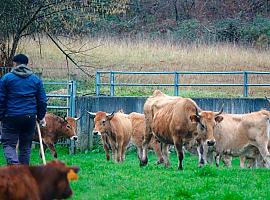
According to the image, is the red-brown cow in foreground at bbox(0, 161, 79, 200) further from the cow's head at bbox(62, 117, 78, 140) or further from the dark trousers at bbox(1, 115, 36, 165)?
the cow's head at bbox(62, 117, 78, 140)

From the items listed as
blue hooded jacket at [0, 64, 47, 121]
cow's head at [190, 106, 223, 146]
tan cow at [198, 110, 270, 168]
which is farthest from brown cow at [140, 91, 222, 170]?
blue hooded jacket at [0, 64, 47, 121]

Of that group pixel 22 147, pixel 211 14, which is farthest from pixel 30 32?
pixel 211 14

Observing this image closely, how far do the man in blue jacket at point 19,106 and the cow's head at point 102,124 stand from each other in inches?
405

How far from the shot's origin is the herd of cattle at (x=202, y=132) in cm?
1914

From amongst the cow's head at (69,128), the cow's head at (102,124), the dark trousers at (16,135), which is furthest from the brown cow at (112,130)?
the dark trousers at (16,135)

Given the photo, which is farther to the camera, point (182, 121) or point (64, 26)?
point (64, 26)

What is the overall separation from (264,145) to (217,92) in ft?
43.4

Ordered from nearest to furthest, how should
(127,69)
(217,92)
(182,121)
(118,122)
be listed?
(182,121) < (118,122) < (217,92) < (127,69)

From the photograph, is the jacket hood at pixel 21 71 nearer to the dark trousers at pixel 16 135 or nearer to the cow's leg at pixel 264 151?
the dark trousers at pixel 16 135

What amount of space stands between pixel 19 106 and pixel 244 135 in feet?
28.6

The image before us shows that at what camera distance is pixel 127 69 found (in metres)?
39.5

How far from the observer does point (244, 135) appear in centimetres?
2086

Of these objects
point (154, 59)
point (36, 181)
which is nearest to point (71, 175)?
point (36, 181)

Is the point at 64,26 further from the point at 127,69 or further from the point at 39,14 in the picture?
the point at 127,69
